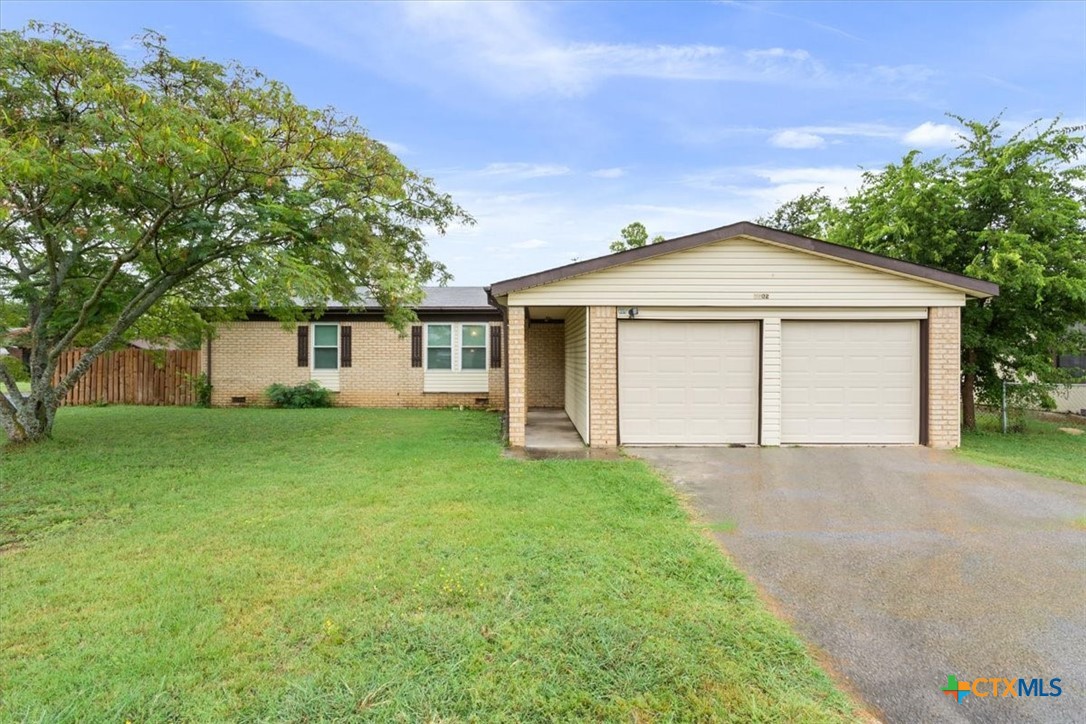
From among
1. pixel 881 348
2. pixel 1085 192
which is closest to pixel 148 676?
pixel 881 348

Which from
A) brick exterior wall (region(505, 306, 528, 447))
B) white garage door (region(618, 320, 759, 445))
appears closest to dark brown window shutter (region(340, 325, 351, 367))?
brick exterior wall (region(505, 306, 528, 447))

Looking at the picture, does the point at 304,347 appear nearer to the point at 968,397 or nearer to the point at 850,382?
the point at 850,382

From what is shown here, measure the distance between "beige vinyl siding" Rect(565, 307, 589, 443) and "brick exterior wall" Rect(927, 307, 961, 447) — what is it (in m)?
5.32

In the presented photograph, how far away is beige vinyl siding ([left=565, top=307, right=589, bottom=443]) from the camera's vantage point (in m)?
8.63

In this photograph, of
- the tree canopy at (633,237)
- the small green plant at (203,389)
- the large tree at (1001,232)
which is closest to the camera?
the large tree at (1001,232)

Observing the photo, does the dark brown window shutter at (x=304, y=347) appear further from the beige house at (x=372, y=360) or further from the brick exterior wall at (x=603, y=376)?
the brick exterior wall at (x=603, y=376)

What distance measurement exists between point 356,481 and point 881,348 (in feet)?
26.3

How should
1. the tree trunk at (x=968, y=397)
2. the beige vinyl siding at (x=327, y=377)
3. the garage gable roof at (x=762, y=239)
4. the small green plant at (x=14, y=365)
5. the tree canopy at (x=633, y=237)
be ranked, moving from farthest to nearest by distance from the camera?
the tree canopy at (x=633, y=237) → the beige vinyl siding at (x=327, y=377) → the tree trunk at (x=968, y=397) → the small green plant at (x=14, y=365) → the garage gable roof at (x=762, y=239)

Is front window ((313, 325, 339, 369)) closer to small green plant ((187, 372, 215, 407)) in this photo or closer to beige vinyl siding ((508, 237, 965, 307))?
small green plant ((187, 372, 215, 407))

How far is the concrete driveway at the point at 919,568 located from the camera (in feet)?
8.18

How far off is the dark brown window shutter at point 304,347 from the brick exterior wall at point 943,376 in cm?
1448

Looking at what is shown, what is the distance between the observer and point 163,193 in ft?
22.6

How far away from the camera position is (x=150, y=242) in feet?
24.7

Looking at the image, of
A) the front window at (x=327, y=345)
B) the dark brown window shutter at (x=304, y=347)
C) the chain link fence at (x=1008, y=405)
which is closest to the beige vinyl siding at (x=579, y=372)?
the front window at (x=327, y=345)
